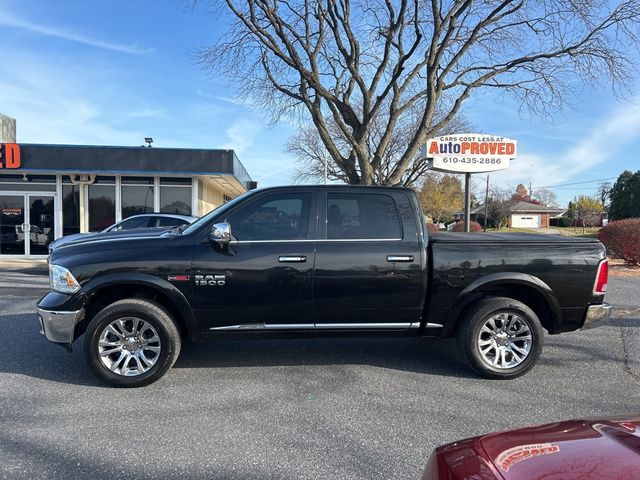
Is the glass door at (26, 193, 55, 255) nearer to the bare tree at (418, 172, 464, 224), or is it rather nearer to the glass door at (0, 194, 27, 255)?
the glass door at (0, 194, 27, 255)

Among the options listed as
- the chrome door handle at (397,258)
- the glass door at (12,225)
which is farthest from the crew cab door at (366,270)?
the glass door at (12,225)

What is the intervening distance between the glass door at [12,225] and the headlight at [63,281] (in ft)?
50.2

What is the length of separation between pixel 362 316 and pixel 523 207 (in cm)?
8272

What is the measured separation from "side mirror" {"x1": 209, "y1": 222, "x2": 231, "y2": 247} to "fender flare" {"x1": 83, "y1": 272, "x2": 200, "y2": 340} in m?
0.62

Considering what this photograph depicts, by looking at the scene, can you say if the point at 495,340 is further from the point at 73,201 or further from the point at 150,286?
the point at 73,201

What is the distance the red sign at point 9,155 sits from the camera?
15719 mm

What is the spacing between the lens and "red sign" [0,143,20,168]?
51.6 feet

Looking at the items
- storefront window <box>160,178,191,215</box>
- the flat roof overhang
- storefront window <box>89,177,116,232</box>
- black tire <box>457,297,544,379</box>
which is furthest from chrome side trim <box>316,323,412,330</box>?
storefront window <box>89,177,116,232</box>

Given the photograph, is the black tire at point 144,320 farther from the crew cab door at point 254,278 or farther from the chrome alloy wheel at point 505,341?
the chrome alloy wheel at point 505,341

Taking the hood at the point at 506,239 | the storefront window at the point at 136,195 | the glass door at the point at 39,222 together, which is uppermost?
the storefront window at the point at 136,195

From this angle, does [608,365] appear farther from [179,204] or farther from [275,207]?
[179,204]

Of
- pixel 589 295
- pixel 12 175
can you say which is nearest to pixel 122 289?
pixel 589 295

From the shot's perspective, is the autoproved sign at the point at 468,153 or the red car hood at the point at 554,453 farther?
the autoproved sign at the point at 468,153

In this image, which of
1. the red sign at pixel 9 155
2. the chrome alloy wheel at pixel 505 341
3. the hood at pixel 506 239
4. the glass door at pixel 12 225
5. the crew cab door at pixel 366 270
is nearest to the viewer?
the crew cab door at pixel 366 270
